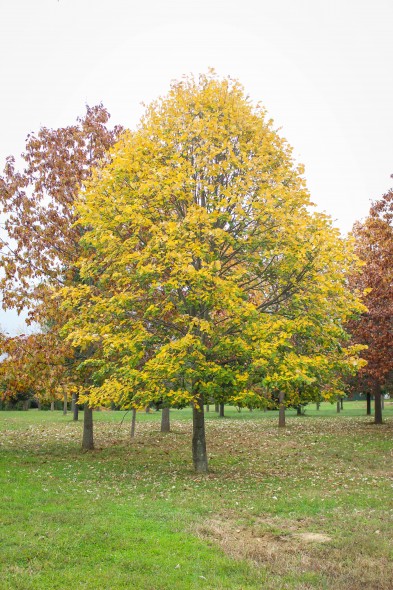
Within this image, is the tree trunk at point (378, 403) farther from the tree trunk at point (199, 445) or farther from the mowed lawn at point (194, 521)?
the tree trunk at point (199, 445)

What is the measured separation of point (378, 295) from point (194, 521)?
2061cm

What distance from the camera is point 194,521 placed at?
404 inches

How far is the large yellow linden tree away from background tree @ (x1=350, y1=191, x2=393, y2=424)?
329 inches

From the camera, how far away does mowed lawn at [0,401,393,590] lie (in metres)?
7.49

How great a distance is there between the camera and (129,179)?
15.5 m

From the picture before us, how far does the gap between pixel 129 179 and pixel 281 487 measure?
948 cm

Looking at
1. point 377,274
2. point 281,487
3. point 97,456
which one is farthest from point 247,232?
point 377,274

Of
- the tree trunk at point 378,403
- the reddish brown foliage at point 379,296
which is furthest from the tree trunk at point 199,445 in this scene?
the tree trunk at point 378,403

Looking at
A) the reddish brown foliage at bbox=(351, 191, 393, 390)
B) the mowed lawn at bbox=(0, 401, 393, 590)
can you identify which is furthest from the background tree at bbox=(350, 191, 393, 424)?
the mowed lawn at bbox=(0, 401, 393, 590)

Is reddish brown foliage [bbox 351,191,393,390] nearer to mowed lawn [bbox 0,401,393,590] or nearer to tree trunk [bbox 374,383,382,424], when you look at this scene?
tree trunk [bbox 374,383,382,424]

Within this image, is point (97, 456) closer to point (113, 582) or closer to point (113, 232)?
point (113, 232)

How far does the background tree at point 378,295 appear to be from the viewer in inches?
900

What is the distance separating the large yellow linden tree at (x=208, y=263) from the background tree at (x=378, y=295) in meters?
8.35

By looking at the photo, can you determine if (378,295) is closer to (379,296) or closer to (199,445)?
(379,296)
